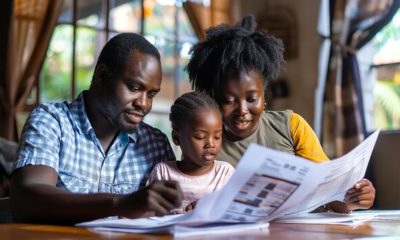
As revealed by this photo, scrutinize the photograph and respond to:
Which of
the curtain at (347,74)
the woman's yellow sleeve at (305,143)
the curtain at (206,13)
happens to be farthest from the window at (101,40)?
the woman's yellow sleeve at (305,143)

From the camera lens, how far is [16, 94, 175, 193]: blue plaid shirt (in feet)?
4.74

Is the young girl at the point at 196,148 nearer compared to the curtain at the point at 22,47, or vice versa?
the young girl at the point at 196,148

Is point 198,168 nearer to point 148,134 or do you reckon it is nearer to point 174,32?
point 148,134

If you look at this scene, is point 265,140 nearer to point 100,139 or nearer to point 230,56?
point 230,56

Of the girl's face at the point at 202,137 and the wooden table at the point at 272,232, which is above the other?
the girl's face at the point at 202,137

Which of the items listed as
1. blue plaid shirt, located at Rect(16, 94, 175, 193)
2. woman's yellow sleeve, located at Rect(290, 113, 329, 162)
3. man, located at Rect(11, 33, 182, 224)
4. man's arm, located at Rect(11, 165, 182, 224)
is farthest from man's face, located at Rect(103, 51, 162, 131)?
woman's yellow sleeve, located at Rect(290, 113, 329, 162)

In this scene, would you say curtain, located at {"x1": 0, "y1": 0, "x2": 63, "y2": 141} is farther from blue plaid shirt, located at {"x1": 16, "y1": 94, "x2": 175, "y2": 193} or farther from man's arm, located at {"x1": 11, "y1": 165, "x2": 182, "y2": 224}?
man's arm, located at {"x1": 11, "y1": 165, "x2": 182, "y2": 224}

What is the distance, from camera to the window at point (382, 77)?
446 centimetres

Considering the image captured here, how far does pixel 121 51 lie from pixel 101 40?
3161mm

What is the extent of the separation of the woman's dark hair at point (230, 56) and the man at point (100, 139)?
0.20 m

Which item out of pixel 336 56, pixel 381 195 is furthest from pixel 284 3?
pixel 381 195

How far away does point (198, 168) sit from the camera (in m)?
1.62

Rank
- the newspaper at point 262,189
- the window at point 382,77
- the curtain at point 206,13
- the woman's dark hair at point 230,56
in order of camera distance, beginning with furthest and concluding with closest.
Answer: the curtain at point 206,13, the window at point 382,77, the woman's dark hair at point 230,56, the newspaper at point 262,189

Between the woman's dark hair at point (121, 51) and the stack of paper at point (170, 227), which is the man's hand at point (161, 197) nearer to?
the stack of paper at point (170, 227)
